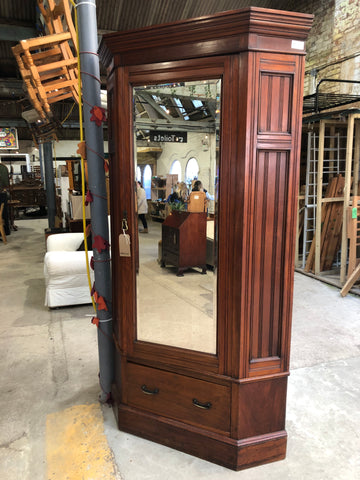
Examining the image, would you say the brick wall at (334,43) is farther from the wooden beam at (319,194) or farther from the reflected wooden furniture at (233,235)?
the reflected wooden furniture at (233,235)

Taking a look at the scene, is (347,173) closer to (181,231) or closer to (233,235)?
(181,231)

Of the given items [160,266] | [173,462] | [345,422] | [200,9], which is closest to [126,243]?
[160,266]

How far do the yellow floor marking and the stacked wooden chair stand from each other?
3.26 metres

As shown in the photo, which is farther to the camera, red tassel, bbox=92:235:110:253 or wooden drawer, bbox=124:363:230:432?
red tassel, bbox=92:235:110:253

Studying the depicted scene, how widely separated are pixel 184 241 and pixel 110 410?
1.37 metres

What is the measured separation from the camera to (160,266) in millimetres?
2311

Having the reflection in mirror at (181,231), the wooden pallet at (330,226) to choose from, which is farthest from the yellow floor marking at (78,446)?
the wooden pallet at (330,226)

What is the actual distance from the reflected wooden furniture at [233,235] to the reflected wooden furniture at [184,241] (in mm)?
213

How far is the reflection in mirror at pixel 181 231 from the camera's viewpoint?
199 centimetres

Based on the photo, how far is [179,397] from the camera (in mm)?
2150

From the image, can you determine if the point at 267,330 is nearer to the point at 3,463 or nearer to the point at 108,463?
the point at 108,463

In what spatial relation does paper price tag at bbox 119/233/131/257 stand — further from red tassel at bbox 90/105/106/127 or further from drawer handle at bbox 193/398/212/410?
drawer handle at bbox 193/398/212/410

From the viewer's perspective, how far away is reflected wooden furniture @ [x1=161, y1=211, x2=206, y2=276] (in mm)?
2130

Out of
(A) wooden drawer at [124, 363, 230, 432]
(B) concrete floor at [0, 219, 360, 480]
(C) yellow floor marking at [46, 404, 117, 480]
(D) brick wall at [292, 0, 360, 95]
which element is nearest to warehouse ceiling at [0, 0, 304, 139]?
(D) brick wall at [292, 0, 360, 95]
